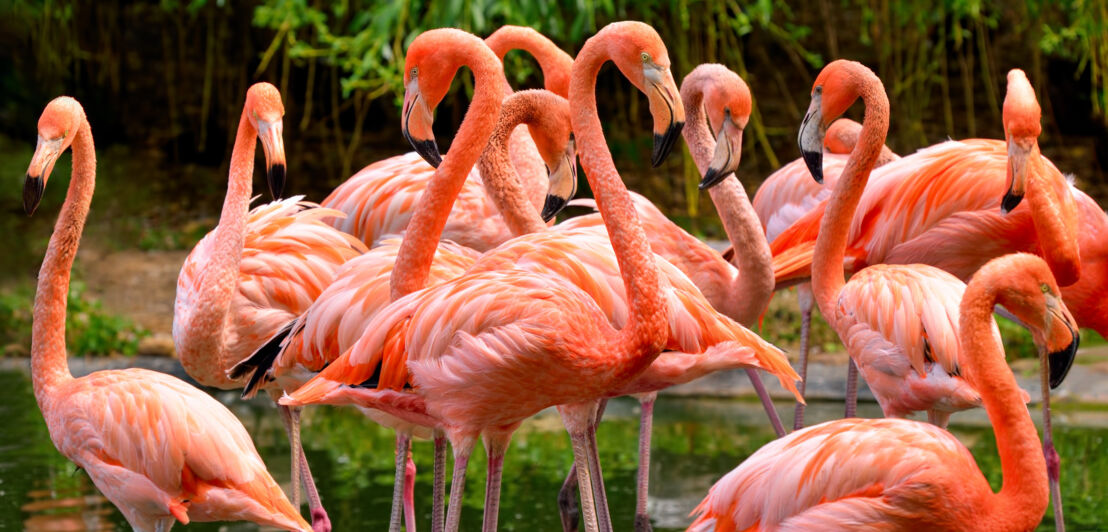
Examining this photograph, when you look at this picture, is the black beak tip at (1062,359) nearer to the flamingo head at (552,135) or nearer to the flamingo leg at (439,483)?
the flamingo head at (552,135)

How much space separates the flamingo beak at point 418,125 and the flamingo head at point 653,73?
57cm

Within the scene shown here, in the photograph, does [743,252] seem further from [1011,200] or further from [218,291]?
[218,291]

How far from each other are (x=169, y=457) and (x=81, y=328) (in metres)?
3.55

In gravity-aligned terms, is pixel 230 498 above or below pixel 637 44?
below

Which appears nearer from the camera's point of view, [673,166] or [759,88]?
[673,166]

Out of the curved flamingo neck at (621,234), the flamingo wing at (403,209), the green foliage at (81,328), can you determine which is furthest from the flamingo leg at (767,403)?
the green foliage at (81,328)

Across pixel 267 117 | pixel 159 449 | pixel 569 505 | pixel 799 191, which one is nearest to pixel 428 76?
pixel 267 117

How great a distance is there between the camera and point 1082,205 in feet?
13.7

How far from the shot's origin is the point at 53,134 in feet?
11.2

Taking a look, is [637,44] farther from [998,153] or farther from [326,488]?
[326,488]

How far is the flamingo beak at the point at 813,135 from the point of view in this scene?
3.76 m

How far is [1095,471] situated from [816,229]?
1.43 m

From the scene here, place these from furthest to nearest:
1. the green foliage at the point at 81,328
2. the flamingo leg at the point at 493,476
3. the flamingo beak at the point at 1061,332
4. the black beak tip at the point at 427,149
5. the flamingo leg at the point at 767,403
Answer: the green foliage at the point at 81,328 < the flamingo leg at the point at 767,403 < the black beak tip at the point at 427,149 < the flamingo leg at the point at 493,476 < the flamingo beak at the point at 1061,332

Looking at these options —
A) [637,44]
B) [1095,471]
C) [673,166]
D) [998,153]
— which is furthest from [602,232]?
[673,166]
